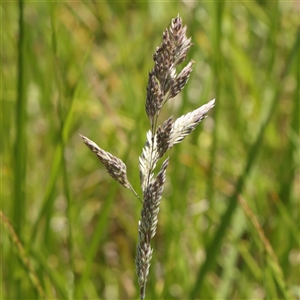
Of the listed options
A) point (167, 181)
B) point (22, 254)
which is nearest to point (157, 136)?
point (22, 254)

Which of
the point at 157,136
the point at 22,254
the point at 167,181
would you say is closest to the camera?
the point at 157,136

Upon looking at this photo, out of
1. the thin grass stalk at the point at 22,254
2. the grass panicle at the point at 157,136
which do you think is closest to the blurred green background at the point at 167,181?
the thin grass stalk at the point at 22,254

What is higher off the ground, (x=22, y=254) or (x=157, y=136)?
(x=157, y=136)

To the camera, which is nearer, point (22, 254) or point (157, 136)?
point (157, 136)

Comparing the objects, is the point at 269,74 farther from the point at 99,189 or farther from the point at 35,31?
the point at 35,31

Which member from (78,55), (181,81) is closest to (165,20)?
(78,55)

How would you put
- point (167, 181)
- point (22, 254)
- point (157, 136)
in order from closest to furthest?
point (157, 136)
point (22, 254)
point (167, 181)

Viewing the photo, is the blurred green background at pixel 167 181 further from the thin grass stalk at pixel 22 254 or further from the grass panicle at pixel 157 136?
the grass panicle at pixel 157 136

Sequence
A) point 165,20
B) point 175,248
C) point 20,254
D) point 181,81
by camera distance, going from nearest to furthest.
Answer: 1. point 181,81
2. point 20,254
3. point 175,248
4. point 165,20

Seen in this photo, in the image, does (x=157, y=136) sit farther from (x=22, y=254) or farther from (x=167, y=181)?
(x=167, y=181)
